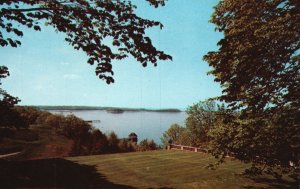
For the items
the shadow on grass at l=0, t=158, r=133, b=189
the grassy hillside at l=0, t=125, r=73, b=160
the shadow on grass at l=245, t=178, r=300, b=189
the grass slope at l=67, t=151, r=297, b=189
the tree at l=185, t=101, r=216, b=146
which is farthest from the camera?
the tree at l=185, t=101, r=216, b=146

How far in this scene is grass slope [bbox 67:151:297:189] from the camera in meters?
21.0

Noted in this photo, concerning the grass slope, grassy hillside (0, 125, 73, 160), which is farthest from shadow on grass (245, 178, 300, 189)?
grassy hillside (0, 125, 73, 160)

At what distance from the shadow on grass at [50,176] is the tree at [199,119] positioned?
41.7m

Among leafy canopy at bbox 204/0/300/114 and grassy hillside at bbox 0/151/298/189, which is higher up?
leafy canopy at bbox 204/0/300/114

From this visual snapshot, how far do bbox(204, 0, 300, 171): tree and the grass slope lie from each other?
7.62 metres

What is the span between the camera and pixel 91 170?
87.0ft

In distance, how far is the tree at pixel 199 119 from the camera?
65.8 m

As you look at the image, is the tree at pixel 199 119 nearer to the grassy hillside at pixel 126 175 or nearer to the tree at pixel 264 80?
the grassy hillside at pixel 126 175

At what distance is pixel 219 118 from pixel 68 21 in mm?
8307

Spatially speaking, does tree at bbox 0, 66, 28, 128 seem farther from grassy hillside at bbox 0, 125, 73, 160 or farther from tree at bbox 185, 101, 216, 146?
tree at bbox 185, 101, 216, 146

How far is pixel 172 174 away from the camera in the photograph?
80.4ft

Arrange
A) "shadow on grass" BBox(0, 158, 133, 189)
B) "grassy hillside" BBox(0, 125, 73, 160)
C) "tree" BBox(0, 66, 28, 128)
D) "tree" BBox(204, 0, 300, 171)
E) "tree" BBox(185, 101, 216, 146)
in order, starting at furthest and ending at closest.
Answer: "tree" BBox(185, 101, 216, 146), "grassy hillside" BBox(0, 125, 73, 160), "shadow on grass" BBox(0, 158, 133, 189), "tree" BBox(204, 0, 300, 171), "tree" BBox(0, 66, 28, 128)

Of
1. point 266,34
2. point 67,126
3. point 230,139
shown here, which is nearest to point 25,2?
point 266,34

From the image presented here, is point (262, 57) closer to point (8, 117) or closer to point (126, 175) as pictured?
point (8, 117)
